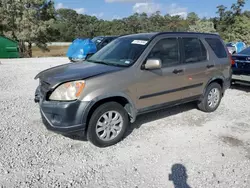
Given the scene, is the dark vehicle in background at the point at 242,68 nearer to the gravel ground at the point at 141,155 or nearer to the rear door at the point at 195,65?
the gravel ground at the point at 141,155

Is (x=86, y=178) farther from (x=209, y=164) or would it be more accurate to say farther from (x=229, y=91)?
(x=229, y=91)

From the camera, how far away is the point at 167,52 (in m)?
4.25

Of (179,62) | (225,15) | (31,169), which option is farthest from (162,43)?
(225,15)

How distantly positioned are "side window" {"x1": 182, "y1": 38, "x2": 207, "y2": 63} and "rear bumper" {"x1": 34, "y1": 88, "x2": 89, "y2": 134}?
238cm

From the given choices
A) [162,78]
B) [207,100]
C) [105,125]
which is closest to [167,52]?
[162,78]

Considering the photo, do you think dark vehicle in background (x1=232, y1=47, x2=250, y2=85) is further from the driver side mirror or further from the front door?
the driver side mirror

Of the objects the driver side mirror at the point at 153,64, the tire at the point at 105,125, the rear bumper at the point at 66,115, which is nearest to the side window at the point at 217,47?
the driver side mirror at the point at 153,64

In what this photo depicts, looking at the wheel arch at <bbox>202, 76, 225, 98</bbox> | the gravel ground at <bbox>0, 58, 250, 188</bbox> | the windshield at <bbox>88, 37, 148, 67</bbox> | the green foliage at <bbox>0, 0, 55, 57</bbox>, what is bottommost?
the gravel ground at <bbox>0, 58, 250, 188</bbox>

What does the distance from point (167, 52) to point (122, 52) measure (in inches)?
32.8

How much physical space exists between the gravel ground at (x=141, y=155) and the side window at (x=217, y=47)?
140 cm

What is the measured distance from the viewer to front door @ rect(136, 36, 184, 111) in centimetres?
391

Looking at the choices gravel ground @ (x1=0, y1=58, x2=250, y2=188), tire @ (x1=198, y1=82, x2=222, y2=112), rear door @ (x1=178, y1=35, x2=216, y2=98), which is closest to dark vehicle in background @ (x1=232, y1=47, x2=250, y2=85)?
tire @ (x1=198, y1=82, x2=222, y2=112)

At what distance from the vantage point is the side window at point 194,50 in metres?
4.55

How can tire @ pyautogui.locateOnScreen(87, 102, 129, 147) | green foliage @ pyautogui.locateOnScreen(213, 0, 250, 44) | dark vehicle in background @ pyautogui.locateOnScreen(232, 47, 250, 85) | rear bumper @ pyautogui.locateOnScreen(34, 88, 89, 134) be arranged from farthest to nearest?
green foliage @ pyautogui.locateOnScreen(213, 0, 250, 44) < dark vehicle in background @ pyautogui.locateOnScreen(232, 47, 250, 85) < tire @ pyautogui.locateOnScreen(87, 102, 129, 147) < rear bumper @ pyautogui.locateOnScreen(34, 88, 89, 134)
